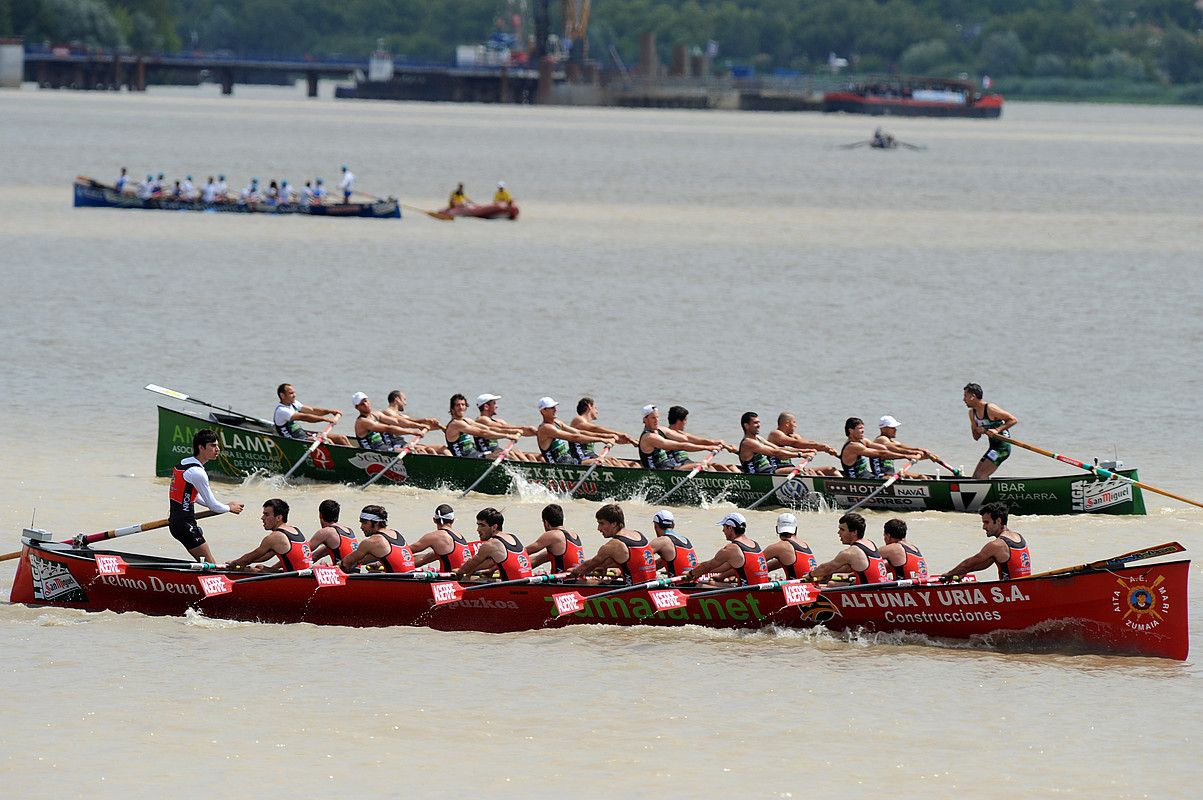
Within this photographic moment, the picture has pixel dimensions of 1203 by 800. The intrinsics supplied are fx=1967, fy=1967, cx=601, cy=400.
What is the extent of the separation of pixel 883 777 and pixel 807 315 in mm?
35422

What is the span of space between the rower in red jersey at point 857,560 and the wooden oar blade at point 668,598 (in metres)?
Result: 1.56

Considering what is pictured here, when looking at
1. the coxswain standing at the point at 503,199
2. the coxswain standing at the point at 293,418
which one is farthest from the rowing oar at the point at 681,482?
the coxswain standing at the point at 503,199

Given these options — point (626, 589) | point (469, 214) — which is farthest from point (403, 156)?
point (626, 589)

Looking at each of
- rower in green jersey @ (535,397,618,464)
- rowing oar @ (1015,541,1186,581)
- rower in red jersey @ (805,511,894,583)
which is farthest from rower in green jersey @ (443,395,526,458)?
rowing oar @ (1015,541,1186,581)

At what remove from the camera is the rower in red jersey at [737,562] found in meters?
22.1

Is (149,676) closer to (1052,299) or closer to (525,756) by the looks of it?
(525,756)

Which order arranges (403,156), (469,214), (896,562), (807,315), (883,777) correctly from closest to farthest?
1. (883,777)
2. (896,562)
3. (807,315)
4. (469,214)
5. (403,156)

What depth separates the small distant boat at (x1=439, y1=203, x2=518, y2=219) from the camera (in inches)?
3120

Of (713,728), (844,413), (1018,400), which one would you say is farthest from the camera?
(1018,400)

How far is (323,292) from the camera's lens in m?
55.6

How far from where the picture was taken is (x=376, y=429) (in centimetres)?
2988

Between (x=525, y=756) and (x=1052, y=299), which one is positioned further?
(x=1052, y=299)

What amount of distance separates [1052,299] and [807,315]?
31.5 ft

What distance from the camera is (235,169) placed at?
108 metres
